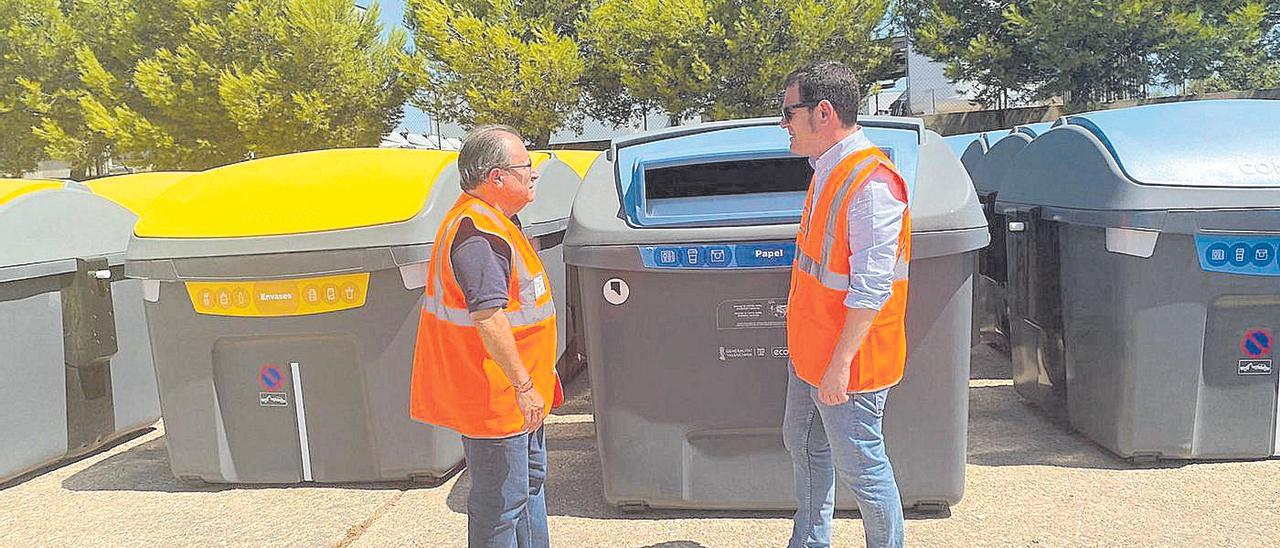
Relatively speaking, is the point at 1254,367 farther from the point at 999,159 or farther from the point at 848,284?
the point at 848,284

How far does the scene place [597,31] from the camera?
17156mm

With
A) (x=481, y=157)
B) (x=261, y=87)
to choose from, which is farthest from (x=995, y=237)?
(x=261, y=87)

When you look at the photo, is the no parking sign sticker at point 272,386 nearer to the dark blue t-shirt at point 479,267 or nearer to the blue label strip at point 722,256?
the blue label strip at point 722,256

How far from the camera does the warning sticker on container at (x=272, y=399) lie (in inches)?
148

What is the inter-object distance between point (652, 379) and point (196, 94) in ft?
53.0

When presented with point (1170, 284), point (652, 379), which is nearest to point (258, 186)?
point (652, 379)

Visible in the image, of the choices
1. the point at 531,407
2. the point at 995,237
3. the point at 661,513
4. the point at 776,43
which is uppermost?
the point at 776,43

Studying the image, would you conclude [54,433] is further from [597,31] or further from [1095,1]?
[1095,1]

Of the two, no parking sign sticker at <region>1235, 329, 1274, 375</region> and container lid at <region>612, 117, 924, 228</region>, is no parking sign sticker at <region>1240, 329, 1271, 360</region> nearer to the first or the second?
no parking sign sticker at <region>1235, 329, 1274, 375</region>

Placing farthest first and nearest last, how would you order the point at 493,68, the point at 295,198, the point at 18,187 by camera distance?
1. the point at 493,68
2. the point at 18,187
3. the point at 295,198

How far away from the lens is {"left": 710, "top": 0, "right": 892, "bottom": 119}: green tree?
16.0 meters

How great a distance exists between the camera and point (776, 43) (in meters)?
16.3

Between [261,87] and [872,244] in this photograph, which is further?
[261,87]

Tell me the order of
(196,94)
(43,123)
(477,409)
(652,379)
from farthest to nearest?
(43,123) → (196,94) → (652,379) → (477,409)
